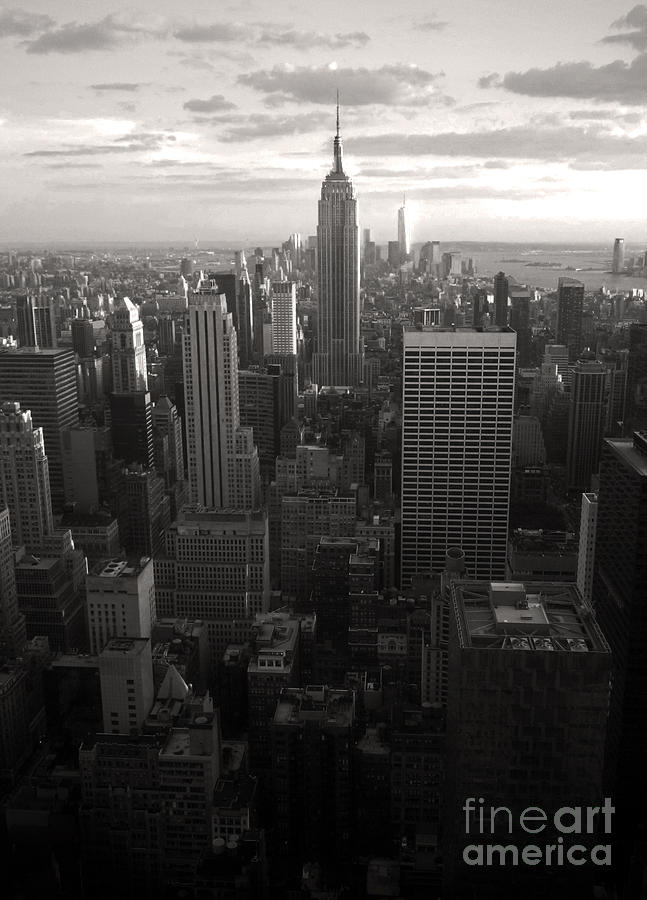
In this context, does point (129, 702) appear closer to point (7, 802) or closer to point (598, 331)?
point (7, 802)

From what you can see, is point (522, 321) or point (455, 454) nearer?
point (455, 454)

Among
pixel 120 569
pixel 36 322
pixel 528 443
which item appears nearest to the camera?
pixel 120 569

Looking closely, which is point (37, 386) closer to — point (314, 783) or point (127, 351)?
point (127, 351)

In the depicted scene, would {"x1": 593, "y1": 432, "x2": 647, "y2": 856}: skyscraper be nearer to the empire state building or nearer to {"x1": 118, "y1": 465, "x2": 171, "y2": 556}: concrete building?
{"x1": 118, "y1": 465, "x2": 171, "y2": 556}: concrete building

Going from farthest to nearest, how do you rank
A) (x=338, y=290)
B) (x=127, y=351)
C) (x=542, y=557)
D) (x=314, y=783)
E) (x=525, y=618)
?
(x=338, y=290) → (x=127, y=351) → (x=542, y=557) → (x=314, y=783) → (x=525, y=618)

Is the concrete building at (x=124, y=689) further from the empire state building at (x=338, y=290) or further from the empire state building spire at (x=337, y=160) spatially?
the empire state building at (x=338, y=290)

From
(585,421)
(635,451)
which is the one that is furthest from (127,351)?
(635,451)

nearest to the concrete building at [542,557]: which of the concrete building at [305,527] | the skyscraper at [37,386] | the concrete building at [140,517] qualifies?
the concrete building at [305,527]

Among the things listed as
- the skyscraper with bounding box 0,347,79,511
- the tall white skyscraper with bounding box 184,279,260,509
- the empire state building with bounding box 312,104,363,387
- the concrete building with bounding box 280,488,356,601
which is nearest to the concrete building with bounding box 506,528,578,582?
the concrete building with bounding box 280,488,356,601
